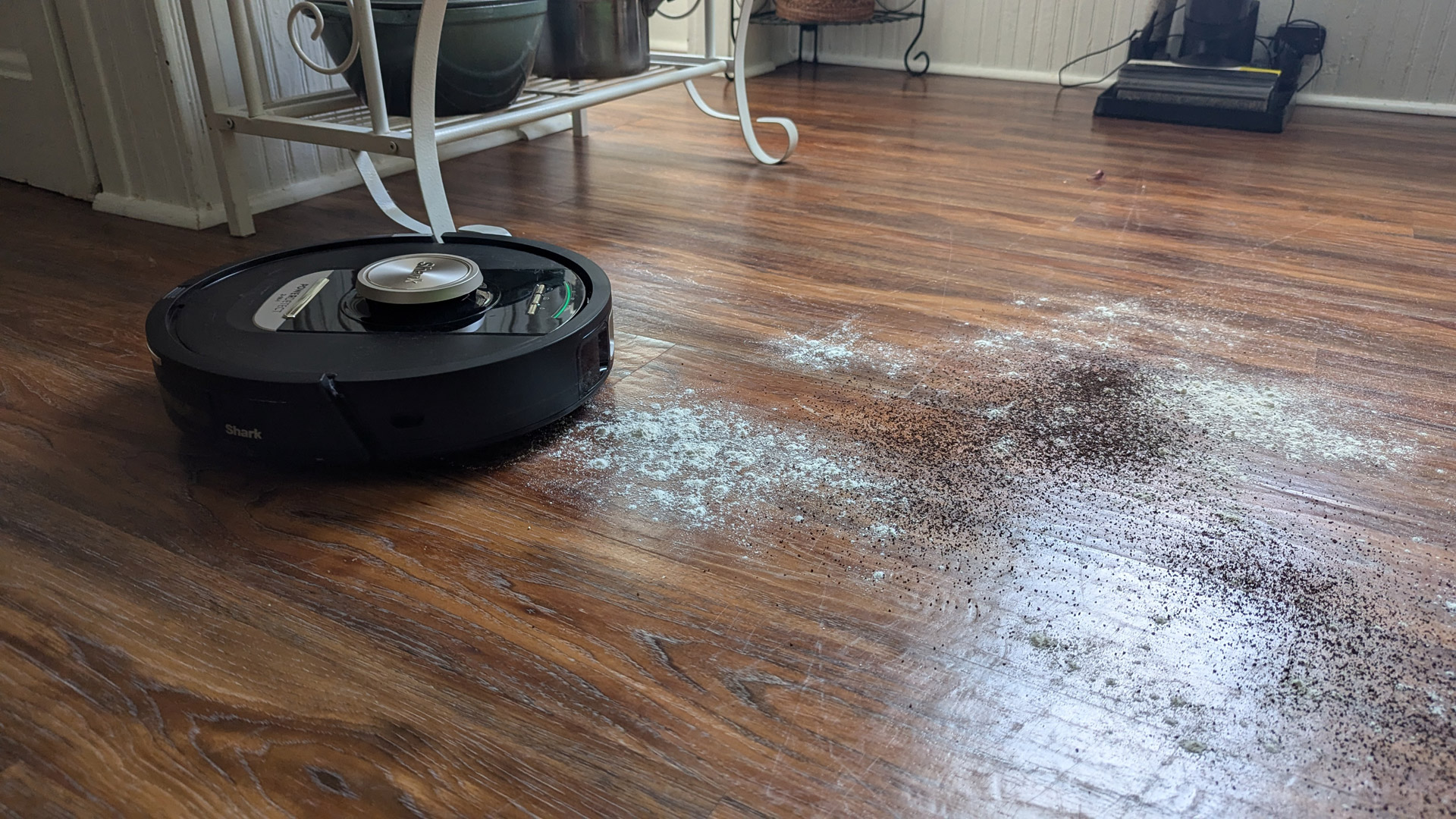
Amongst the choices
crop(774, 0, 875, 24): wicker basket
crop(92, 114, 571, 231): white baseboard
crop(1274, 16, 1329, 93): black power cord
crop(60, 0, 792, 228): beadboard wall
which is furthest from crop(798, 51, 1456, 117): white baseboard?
crop(60, 0, 792, 228): beadboard wall

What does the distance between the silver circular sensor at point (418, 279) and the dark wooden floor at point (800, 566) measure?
167 mm

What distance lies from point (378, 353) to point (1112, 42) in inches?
109

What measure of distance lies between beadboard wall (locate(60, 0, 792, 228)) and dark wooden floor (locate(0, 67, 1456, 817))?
0.18m

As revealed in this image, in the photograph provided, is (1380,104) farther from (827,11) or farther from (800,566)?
(800,566)

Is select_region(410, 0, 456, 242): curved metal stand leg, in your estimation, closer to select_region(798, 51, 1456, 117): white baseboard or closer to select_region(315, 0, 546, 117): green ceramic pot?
select_region(315, 0, 546, 117): green ceramic pot

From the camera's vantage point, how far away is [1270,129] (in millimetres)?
2404

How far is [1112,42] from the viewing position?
117 inches

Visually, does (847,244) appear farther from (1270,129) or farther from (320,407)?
(1270,129)

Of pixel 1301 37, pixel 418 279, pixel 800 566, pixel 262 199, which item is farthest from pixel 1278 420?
pixel 1301 37

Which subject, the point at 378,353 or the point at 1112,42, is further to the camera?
the point at 1112,42

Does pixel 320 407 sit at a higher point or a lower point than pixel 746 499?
higher

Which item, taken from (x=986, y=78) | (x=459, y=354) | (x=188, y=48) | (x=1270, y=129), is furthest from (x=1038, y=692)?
(x=986, y=78)

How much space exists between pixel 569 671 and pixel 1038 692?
12.8 inches

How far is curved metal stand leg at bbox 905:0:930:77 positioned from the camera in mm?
3191
